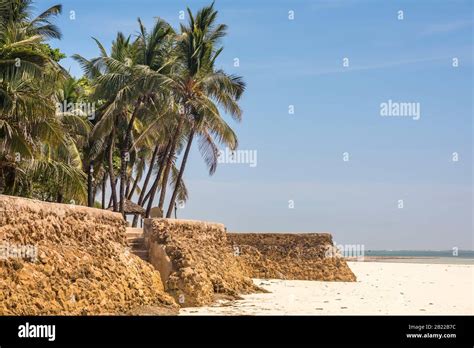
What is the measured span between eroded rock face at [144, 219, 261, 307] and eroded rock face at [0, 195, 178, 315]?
23.6 inches

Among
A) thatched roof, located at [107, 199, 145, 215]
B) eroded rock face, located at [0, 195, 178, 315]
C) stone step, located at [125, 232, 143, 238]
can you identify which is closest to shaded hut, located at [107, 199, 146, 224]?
thatched roof, located at [107, 199, 145, 215]

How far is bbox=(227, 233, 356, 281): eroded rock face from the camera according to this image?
26562 millimetres

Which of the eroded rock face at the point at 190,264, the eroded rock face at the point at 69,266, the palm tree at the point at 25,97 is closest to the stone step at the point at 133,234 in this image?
the eroded rock face at the point at 190,264

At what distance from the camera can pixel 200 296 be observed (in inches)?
595

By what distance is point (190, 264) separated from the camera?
51.6 feet

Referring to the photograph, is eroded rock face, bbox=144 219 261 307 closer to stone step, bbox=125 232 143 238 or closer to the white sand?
stone step, bbox=125 232 143 238

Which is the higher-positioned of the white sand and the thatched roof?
the thatched roof

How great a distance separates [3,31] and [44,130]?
263 centimetres

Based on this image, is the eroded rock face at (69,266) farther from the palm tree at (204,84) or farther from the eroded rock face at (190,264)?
the palm tree at (204,84)

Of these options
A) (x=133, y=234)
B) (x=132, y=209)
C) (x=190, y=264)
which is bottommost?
(x=190, y=264)

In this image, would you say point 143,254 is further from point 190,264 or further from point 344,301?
point 344,301

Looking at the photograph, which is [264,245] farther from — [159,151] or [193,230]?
[193,230]

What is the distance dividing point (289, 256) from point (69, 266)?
54.5 ft

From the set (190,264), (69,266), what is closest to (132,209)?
(190,264)
